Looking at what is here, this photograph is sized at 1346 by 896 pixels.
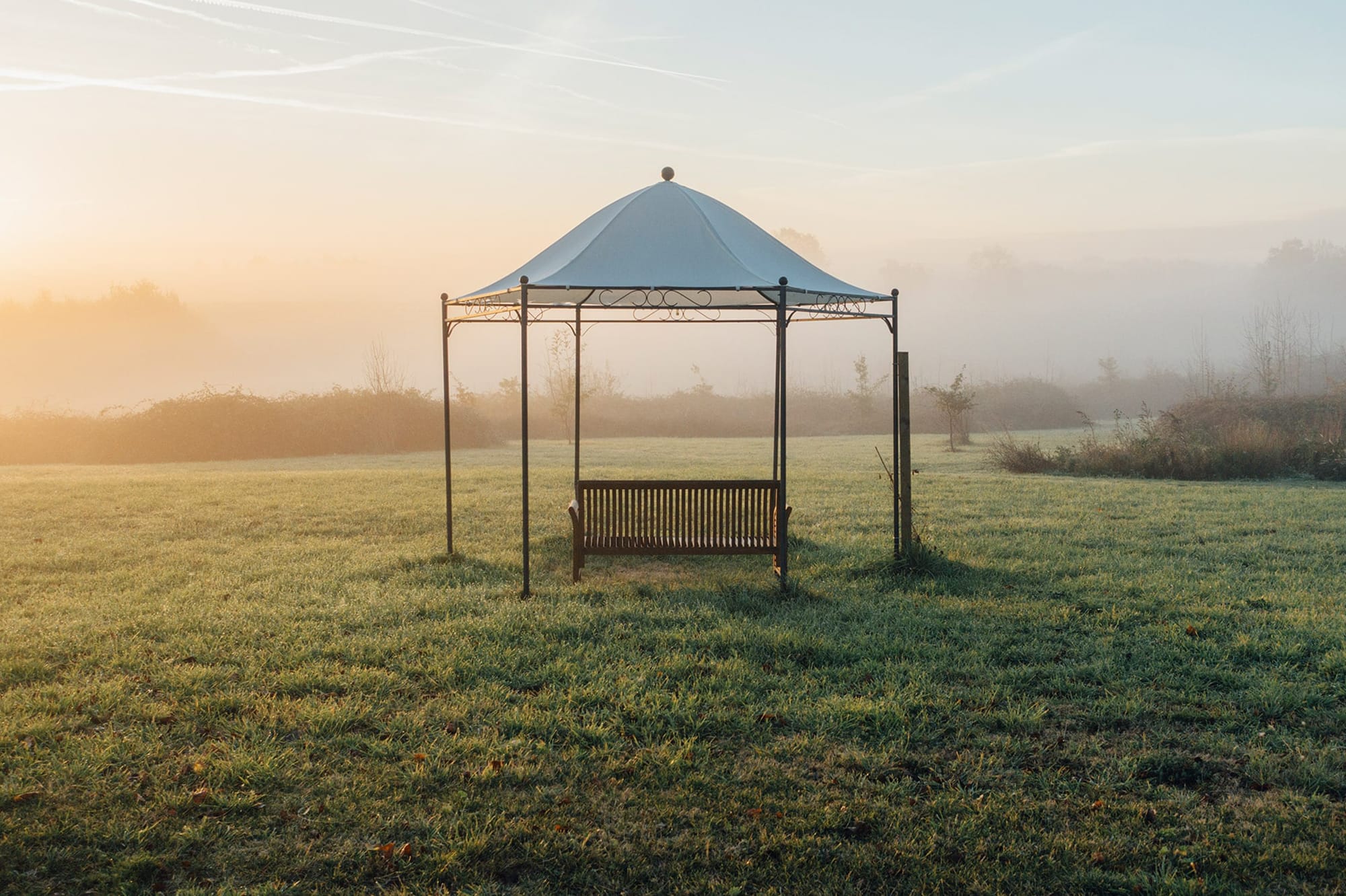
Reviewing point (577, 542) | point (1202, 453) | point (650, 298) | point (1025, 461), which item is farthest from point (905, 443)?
point (1025, 461)

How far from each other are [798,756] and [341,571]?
549cm

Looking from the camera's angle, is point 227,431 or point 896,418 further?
point 227,431

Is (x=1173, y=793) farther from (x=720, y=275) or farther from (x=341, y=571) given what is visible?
(x=341, y=571)

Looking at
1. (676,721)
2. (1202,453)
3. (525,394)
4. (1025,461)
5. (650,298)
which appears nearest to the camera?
(676,721)

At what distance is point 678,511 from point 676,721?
11.1ft

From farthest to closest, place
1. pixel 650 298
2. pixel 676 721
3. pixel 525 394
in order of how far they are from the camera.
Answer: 1. pixel 650 298
2. pixel 525 394
3. pixel 676 721

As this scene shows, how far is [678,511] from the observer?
8.18 metres

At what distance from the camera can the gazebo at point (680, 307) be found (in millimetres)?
7664

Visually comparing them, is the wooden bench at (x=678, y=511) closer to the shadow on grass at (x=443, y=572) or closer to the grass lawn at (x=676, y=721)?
the grass lawn at (x=676, y=721)

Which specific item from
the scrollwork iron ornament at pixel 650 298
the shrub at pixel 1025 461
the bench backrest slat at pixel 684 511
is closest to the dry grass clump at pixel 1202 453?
the shrub at pixel 1025 461

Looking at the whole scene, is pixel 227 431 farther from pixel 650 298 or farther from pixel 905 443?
pixel 905 443

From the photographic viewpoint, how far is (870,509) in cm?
1273

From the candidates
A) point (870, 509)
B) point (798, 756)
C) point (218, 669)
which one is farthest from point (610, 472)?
point (798, 756)

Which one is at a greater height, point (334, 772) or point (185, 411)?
point (185, 411)
